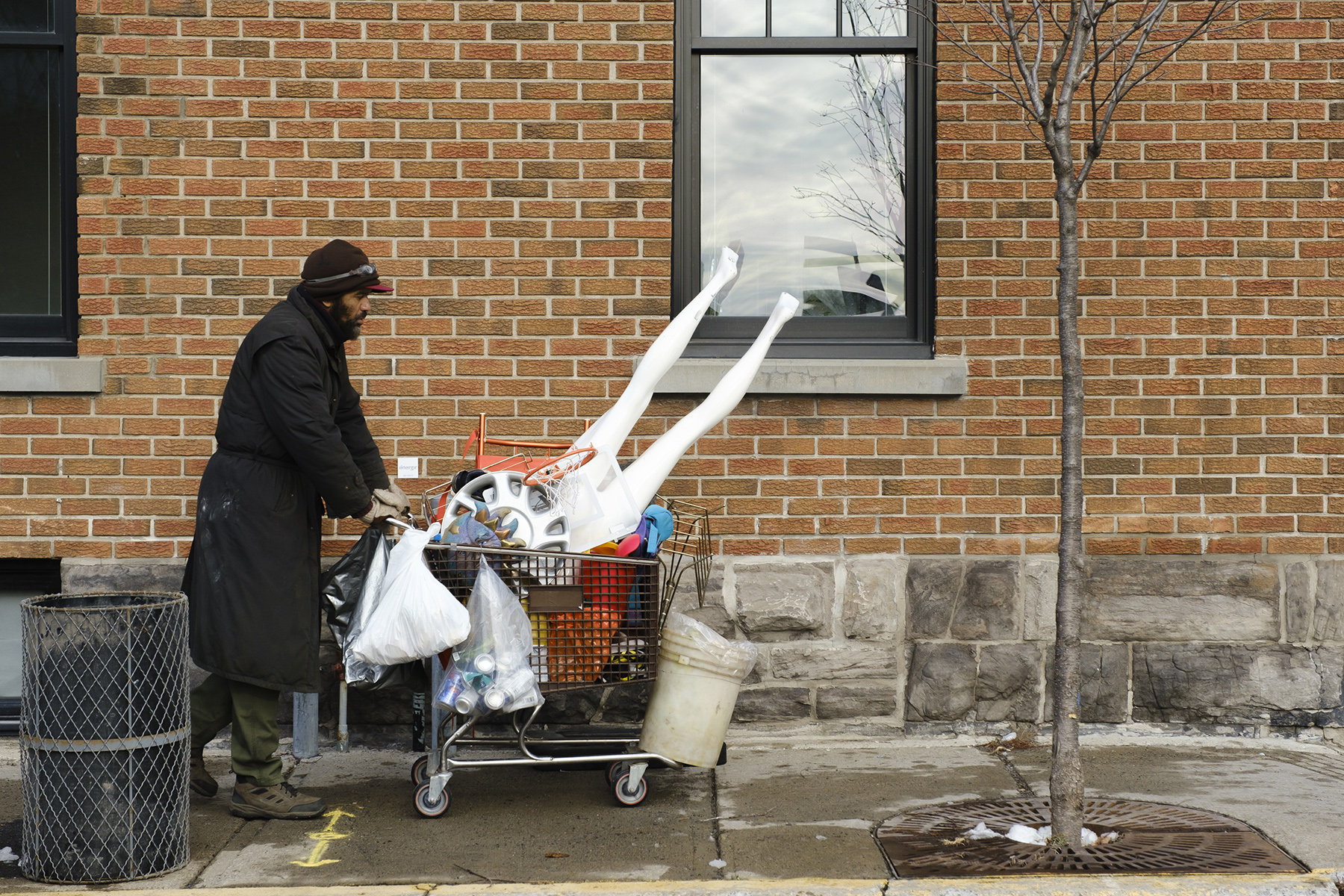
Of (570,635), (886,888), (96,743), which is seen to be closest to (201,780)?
(96,743)

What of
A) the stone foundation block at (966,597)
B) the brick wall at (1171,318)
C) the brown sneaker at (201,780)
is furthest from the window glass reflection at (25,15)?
the stone foundation block at (966,597)

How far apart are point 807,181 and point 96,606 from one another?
3.56 metres

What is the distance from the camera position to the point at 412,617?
13.2 ft

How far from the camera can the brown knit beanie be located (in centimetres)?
431

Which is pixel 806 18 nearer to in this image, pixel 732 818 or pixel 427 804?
pixel 732 818

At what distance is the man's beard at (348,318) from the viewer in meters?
4.41

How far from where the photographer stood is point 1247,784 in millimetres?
4629

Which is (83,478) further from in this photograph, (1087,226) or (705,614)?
(1087,226)

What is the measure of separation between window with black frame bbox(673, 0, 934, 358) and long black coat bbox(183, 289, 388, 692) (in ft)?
Answer: 6.21

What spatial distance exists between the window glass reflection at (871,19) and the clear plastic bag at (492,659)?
316 cm

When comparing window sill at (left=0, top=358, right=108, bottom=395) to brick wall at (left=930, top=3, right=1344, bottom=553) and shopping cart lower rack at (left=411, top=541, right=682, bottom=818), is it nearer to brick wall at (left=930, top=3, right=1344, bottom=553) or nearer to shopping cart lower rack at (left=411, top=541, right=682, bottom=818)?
shopping cart lower rack at (left=411, top=541, right=682, bottom=818)

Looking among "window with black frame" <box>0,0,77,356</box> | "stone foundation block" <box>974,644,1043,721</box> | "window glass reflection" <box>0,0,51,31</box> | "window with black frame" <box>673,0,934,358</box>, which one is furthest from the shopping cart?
"window glass reflection" <box>0,0,51,31</box>

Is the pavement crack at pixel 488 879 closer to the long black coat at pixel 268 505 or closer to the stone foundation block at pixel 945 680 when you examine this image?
the long black coat at pixel 268 505

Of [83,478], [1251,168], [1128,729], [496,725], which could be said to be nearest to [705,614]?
[496,725]
